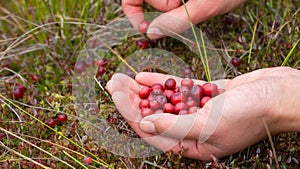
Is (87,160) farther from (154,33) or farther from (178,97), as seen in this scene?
(154,33)

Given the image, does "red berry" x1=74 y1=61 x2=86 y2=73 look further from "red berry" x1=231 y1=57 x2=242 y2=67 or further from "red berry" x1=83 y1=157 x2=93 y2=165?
"red berry" x1=231 y1=57 x2=242 y2=67

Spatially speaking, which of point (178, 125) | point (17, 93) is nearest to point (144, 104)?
point (178, 125)

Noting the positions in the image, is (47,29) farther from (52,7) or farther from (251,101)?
(251,101)

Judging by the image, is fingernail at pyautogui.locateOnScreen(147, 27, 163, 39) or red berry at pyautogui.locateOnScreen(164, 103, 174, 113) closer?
red berry at pyautogui.locateOnScreen(164, 103, 174, 113)

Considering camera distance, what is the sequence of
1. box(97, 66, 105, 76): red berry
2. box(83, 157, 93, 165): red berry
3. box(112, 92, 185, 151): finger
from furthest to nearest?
box(97, 66, 105, 76): red berry, box(83, 157, 93, 165): red berry, box(112, 92, 185, 151): finger

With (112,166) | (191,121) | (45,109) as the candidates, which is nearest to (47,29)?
(45,109)

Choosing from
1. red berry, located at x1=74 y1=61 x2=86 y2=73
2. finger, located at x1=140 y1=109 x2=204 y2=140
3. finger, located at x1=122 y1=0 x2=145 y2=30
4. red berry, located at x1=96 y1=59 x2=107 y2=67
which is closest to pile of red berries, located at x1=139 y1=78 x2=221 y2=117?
finger, located at x1=140 y1=109 x2=204 y2=140

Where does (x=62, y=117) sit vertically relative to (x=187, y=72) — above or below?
below
